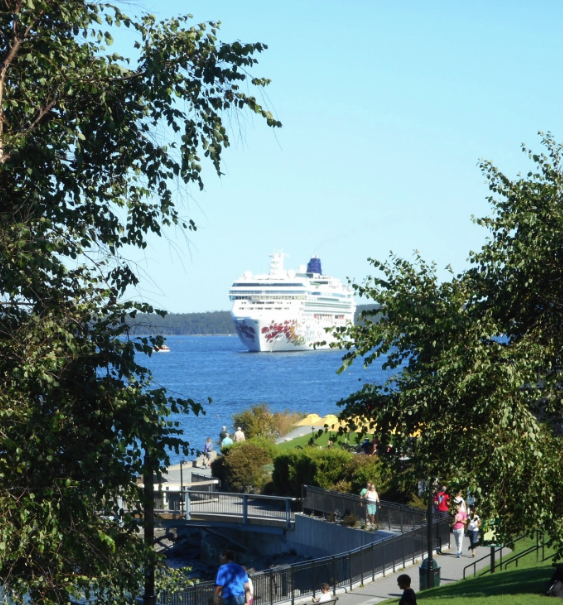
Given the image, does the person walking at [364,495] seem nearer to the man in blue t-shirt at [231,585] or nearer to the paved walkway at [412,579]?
the paved walkway at [412,579]

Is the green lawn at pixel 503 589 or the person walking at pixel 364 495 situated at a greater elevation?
the person walking at pixel 364 495

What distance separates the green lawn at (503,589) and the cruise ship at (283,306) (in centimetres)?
13274

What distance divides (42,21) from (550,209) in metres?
6.72

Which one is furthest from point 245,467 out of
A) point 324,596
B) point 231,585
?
point 231,585

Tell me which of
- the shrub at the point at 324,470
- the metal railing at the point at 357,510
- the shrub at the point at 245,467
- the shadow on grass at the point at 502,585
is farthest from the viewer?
the shrub at the point at 245,467

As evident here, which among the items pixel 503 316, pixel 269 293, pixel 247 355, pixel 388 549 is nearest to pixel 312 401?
pixel 269 293

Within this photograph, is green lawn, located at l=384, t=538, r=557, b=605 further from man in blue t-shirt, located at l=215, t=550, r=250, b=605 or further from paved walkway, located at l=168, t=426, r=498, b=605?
man in blue t-shirt, located at l=215, t=550, r=250, b=605

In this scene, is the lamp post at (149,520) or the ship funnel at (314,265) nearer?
the lamp post at (149,520)

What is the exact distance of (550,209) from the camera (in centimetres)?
1214

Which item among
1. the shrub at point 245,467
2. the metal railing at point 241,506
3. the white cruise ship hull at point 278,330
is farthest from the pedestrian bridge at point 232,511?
the white cruise ship hull at point 278,330

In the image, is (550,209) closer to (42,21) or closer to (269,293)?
(42,21)

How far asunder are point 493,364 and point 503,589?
524 centimetres

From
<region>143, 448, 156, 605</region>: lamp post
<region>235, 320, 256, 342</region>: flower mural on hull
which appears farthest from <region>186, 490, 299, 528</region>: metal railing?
<region>235, 320, 256, 342</region>: flower mural on hull

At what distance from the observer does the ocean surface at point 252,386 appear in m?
75.4
